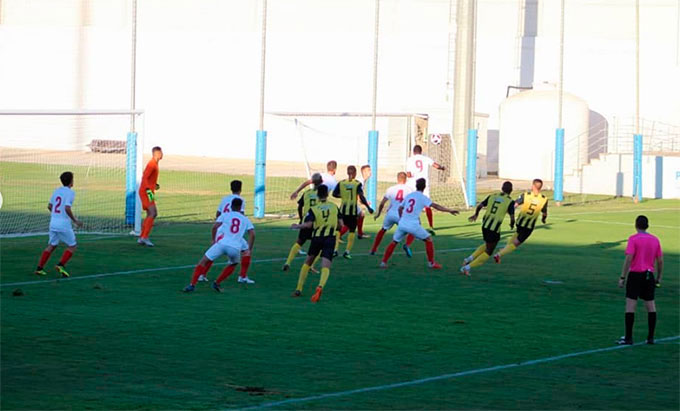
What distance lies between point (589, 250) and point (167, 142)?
1662 inches

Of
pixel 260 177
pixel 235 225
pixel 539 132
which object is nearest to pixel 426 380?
pixel 235 225

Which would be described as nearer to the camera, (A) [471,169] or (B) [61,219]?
(B) [61,219]

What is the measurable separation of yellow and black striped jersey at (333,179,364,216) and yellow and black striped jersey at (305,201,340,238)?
5.18 meters

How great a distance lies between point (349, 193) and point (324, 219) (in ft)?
18.0

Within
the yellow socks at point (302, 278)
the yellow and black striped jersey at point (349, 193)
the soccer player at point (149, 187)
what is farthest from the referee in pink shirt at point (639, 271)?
the soccer player at point (149, 187)

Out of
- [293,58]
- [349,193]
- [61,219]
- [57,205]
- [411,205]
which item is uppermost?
[293,58]

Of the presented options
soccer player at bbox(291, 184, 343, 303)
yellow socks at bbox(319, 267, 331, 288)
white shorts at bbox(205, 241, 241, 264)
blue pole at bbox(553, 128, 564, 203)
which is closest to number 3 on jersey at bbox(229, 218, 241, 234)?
white shorts at bbox(205, 241, 241, 264)

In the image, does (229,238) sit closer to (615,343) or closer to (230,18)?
(615,343)

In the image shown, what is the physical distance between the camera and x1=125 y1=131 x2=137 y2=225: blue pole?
86.9 ft

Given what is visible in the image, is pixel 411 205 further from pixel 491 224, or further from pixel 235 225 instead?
pixel 235 225

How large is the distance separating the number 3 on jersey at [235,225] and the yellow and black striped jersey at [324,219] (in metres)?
1.15

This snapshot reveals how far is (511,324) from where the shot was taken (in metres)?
15.6

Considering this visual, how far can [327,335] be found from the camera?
14.3 metres

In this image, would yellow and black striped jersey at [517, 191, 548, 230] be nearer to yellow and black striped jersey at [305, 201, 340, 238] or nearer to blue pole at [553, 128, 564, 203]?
yellow and black striped jersey at [305, 201, 340, 238]
